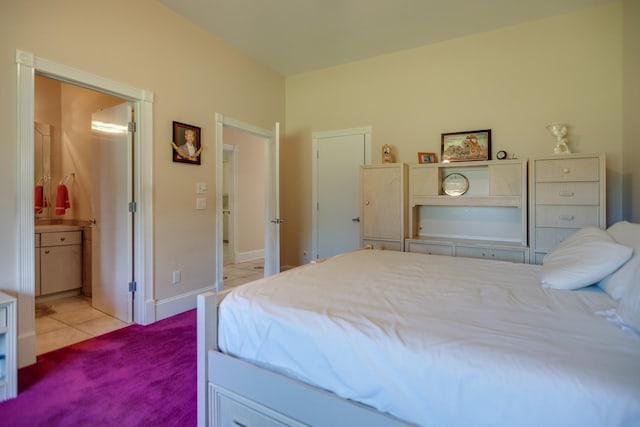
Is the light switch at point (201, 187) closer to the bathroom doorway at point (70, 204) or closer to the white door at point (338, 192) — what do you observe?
the bathroom doorway at point (70, 204)

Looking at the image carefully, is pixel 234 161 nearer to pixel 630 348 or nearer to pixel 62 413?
pixel 62 413

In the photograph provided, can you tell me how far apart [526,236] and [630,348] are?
92.4 inches

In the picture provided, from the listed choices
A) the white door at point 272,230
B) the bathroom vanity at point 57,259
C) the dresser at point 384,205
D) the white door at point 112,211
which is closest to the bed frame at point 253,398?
the white door at point 112,211

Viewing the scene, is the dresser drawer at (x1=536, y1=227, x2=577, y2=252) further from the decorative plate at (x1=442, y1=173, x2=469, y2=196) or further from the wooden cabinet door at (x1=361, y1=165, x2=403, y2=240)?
the wooden cabinet door at (x1=361, y1=165, x2=403, y2=240)

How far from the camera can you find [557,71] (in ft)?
10.3

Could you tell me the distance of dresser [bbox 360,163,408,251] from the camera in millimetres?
3596

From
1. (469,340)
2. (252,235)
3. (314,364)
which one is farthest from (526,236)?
(252,235)

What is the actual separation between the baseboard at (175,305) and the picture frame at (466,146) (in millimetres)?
3041

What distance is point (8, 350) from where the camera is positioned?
177 cm

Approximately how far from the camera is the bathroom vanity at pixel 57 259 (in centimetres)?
340

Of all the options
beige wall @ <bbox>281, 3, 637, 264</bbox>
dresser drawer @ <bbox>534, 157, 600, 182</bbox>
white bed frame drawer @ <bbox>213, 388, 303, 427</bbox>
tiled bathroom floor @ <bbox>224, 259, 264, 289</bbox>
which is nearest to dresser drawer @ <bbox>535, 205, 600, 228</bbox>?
dresser drawer @ <bbox>534, 157, 600, 182</bbox>

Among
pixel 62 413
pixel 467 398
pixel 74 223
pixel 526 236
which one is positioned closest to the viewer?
pixel 467 398

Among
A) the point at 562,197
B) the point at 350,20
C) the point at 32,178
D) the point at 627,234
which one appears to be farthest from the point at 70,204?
the point at 562,197

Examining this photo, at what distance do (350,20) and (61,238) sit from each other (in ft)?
12.5
